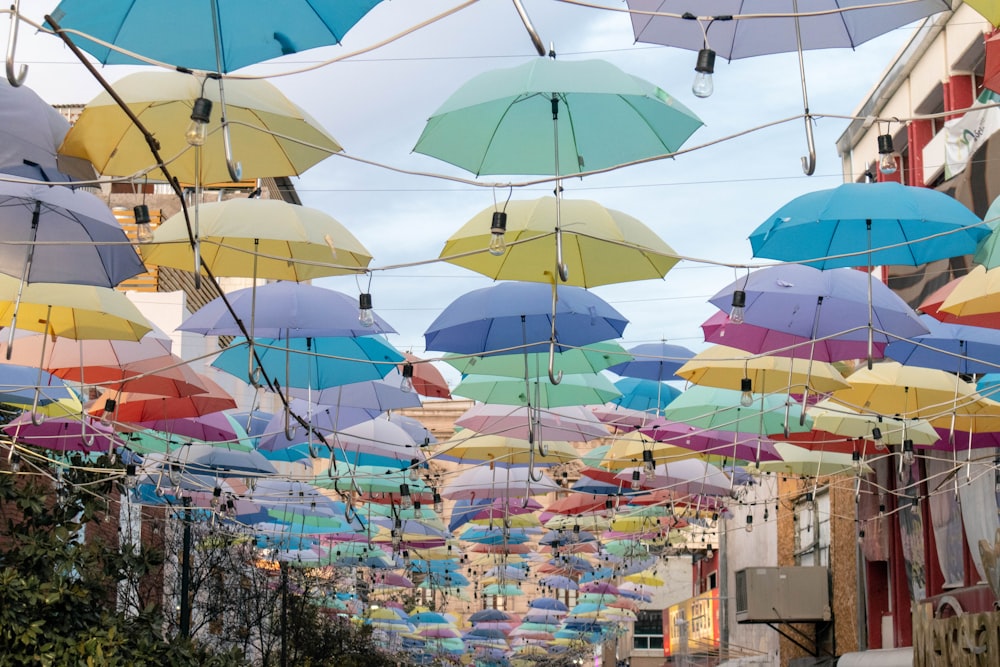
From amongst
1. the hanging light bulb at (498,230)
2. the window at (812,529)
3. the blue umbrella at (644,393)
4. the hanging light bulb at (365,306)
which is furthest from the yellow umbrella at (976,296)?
the window at (812,529)

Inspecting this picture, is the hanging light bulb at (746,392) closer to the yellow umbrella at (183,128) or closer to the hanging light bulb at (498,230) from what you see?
the hanging light bulb at (498,230)

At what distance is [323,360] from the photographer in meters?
15.1

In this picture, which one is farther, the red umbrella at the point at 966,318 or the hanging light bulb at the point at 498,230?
the red umbrella at the point at 966,318

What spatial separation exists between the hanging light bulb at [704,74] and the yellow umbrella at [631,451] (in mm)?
11720

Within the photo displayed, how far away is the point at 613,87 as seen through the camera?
29.6 ft

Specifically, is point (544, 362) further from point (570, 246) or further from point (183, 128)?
point (183, 128)

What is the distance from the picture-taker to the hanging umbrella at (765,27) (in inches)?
320

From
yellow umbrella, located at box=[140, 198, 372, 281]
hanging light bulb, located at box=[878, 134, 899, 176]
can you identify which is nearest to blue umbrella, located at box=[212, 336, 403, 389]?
yellow umbrella, located at box=[140, 198, 372, 281]

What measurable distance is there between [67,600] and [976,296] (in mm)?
9223

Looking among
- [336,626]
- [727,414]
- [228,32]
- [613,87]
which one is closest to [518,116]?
[613,87]

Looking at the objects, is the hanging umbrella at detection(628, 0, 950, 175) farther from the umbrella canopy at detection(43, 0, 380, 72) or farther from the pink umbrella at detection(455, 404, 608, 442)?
the pink umbrella at detection(455, 404, 608, 442)

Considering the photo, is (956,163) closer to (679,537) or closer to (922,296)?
(922,296)

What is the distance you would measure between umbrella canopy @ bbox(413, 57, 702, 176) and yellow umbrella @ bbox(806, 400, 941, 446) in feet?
22.3

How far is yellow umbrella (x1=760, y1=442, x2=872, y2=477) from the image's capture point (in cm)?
1941
